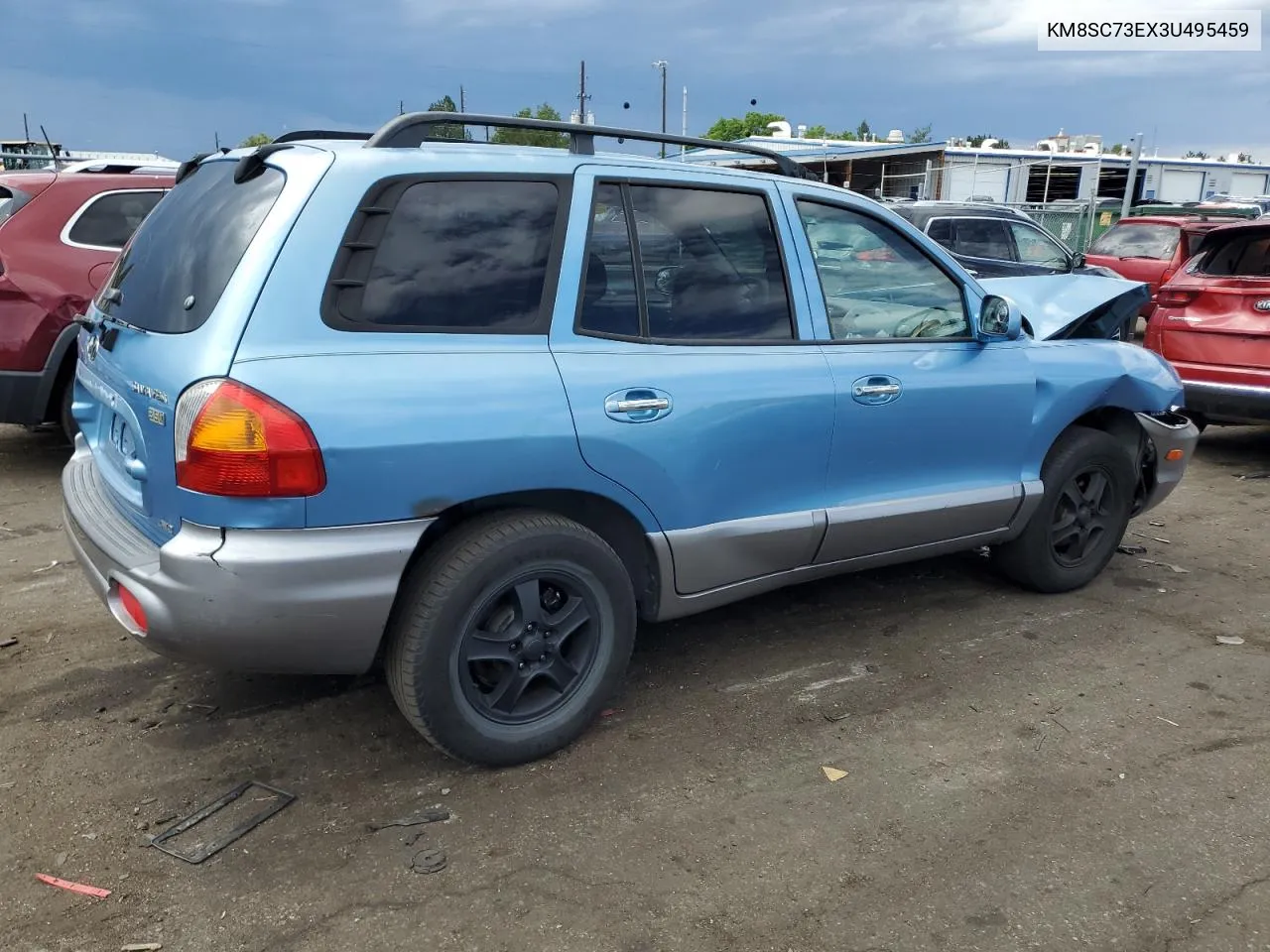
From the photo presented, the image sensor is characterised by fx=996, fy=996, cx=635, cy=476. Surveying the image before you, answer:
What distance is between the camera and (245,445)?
256 cm

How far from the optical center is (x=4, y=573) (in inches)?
188

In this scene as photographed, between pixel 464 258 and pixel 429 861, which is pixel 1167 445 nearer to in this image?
pixel 464 258

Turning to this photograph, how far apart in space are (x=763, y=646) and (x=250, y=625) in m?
2.22

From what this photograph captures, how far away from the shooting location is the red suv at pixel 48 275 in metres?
6.10

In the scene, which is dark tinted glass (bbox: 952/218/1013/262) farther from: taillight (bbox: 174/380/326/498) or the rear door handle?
taillight (bbox: 174/380/326/498)

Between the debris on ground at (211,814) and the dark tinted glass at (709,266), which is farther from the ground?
the dark tinted glass at (709,266)

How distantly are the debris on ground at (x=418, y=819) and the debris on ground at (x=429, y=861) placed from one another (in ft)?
0.45

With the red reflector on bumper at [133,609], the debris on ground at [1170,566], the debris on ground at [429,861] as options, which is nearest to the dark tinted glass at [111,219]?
the red reflector on bumper at [133,609]

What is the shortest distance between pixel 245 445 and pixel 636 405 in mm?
1172

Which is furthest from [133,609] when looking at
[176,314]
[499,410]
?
[499,410]

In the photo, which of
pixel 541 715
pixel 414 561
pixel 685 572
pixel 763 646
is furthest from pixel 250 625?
pixel 763 646

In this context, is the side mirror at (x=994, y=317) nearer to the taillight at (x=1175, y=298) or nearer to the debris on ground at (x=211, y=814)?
the debris on ground at (x=211, y=814)

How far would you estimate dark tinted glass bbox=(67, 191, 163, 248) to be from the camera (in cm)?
644

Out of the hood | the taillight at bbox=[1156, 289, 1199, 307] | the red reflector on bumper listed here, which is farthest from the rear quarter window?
the taillight at bbox=[1156, 289, 1199, 307]
